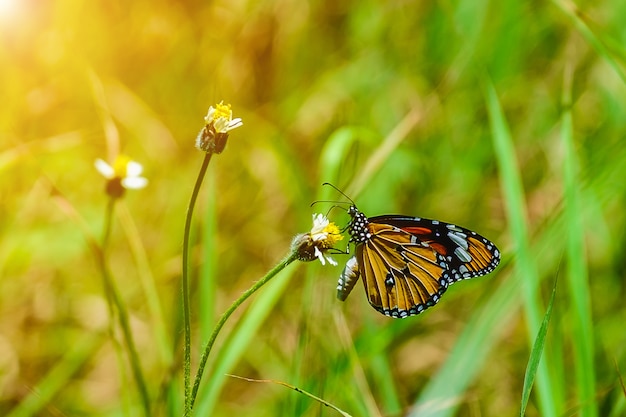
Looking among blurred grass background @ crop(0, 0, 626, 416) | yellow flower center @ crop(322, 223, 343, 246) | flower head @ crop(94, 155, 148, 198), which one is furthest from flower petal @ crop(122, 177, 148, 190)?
yellow flower center @ crop(322, 223, 343, 246)

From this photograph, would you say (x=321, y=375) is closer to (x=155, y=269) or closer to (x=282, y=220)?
(x=155, y=269)

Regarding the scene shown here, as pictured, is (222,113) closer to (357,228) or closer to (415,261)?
(357,228)

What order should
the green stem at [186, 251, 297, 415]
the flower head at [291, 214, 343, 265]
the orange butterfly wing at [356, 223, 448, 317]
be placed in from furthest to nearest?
1. the orange butterfly wing at [356, 223, 448, 317]
2. the flower head at [291, 214, 343, 265]
3. the green stem at [186, 251, 297, 415]

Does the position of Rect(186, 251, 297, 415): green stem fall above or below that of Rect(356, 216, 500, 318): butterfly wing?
below

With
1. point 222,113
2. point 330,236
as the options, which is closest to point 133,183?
point 222,113

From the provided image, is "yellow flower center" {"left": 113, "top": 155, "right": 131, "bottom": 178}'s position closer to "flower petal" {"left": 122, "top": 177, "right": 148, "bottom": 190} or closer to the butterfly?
"flower petal" {"left": 122, "top": 177, "right": 148, "bottom": 190}

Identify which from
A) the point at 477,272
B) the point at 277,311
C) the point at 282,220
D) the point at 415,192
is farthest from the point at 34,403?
the point at 415,192

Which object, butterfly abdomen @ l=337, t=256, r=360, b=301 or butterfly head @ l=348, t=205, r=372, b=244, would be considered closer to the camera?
butterfly abdomen @ l=337, t=256, r=360, b=301

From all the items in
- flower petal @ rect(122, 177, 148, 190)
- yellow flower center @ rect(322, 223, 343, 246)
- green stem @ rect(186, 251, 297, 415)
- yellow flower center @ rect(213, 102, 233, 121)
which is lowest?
green stem @ rect(186, 251, 297, 415)
